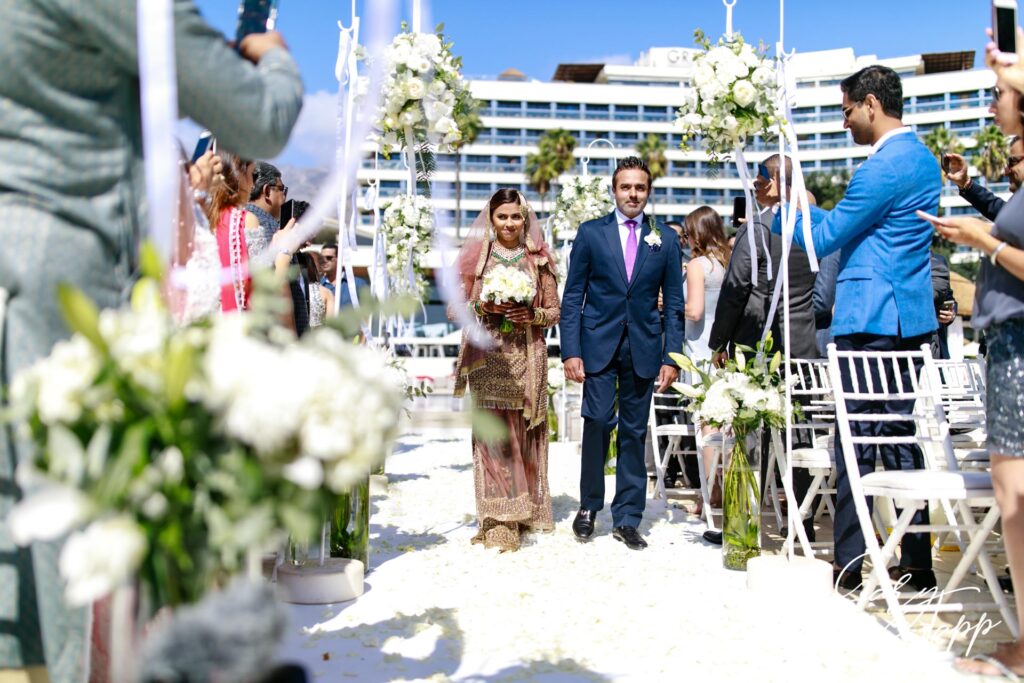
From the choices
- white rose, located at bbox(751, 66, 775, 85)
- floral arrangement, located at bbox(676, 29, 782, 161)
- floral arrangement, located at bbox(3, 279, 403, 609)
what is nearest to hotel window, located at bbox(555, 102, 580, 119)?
floral arrangement, located at bbox(676, 29, 782, 161)

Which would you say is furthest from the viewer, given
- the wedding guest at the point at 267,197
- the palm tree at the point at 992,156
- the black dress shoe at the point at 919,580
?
the palm tree at the point at 992,156

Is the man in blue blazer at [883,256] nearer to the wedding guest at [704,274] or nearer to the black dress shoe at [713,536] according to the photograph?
the black dress shoe at [713,536]

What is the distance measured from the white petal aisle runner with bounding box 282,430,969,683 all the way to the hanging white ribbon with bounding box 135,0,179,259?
2099 mm

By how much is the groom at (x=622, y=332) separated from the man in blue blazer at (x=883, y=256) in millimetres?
1394

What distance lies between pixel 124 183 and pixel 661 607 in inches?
128

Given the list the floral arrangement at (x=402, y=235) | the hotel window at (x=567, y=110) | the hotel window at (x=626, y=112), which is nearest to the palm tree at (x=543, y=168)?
the hotel window at (x=567, y=110)

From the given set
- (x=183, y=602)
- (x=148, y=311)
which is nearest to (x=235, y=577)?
(x=183, y=602)

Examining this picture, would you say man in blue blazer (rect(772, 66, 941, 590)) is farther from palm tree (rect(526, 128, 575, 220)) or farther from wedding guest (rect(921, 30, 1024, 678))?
palm tree (rect(526, 128, 575, 220))

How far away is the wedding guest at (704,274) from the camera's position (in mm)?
6902

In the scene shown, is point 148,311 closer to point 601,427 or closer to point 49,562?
point 49,562

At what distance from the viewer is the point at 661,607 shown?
4512 millimetres

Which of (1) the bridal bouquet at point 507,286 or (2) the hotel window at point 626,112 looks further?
(2) the hotel window at point 626,112

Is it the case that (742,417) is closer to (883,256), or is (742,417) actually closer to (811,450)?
(811,450)

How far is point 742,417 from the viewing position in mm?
5164
